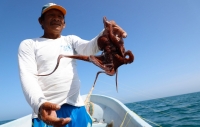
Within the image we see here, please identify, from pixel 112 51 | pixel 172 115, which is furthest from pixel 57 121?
pixel 172 115

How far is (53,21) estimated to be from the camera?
7.62 ft

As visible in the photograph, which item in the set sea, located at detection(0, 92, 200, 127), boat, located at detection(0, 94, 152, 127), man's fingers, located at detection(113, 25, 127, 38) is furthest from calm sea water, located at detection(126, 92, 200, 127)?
man's fingers, located at detection(113, 25, 127, 38)

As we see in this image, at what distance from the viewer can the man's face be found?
2.29m

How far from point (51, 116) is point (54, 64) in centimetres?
99

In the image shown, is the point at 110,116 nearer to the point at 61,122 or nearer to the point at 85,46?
the point at 85,46

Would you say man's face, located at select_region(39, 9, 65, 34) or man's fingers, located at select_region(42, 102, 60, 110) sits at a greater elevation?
man's face, located at select_region(39, 9, 65, 34)

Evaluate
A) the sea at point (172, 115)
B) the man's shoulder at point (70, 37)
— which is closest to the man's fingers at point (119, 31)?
the man's shoulder at point (70, 37)

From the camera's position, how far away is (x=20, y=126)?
17.2 ft

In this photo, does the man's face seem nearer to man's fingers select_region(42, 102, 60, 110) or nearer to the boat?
man's fingers select_region(42, 102, 60, 110)

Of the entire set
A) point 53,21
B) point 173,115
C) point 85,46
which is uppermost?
point 53,21

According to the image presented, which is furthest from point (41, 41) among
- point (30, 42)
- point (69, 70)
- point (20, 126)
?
point (20, 126)

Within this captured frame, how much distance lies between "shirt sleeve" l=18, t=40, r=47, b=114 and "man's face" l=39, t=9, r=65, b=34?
35cm

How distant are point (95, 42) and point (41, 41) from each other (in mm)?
812

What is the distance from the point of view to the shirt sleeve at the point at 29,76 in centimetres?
147
